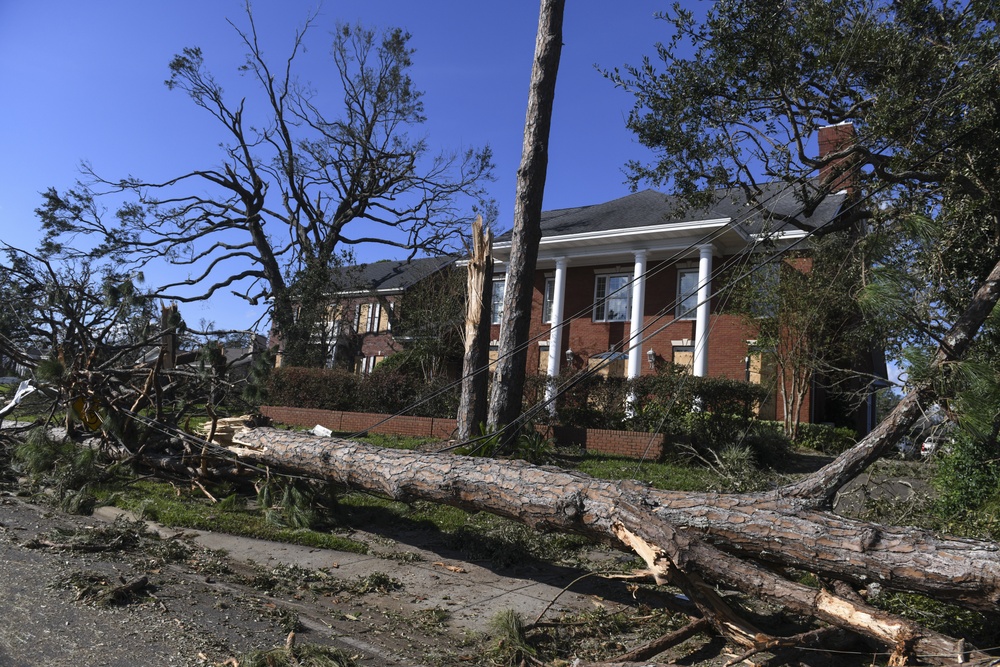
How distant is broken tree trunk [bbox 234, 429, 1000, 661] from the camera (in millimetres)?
3832

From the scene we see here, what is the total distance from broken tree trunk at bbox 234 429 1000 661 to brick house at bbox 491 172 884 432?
12952 mm

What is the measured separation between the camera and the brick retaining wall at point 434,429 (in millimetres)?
12469

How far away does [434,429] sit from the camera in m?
14.7

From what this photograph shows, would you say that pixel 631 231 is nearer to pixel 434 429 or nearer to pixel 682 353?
pixel 682 353

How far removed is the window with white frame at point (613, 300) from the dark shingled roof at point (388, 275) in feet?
20.5

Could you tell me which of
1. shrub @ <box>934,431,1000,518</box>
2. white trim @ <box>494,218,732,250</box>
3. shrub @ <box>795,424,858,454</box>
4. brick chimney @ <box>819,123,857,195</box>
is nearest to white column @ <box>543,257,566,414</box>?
white trim @ <box>494,218,732,250</box>

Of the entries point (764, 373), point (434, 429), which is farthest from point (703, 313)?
point (434, 429)

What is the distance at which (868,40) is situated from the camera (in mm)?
7539

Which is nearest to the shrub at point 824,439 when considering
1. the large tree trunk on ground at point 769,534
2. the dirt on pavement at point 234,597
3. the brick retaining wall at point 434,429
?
the brick retaining wall at point 434,429

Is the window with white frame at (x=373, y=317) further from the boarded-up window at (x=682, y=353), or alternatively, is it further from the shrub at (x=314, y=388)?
the boarded-up window at (x=682, y=353)

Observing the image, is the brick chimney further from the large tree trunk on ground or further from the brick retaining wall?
the brick retaining wall

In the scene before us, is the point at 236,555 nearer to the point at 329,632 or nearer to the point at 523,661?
the point at 329,632

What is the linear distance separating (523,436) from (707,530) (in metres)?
6.29

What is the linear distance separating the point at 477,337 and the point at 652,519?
7.35 meters
